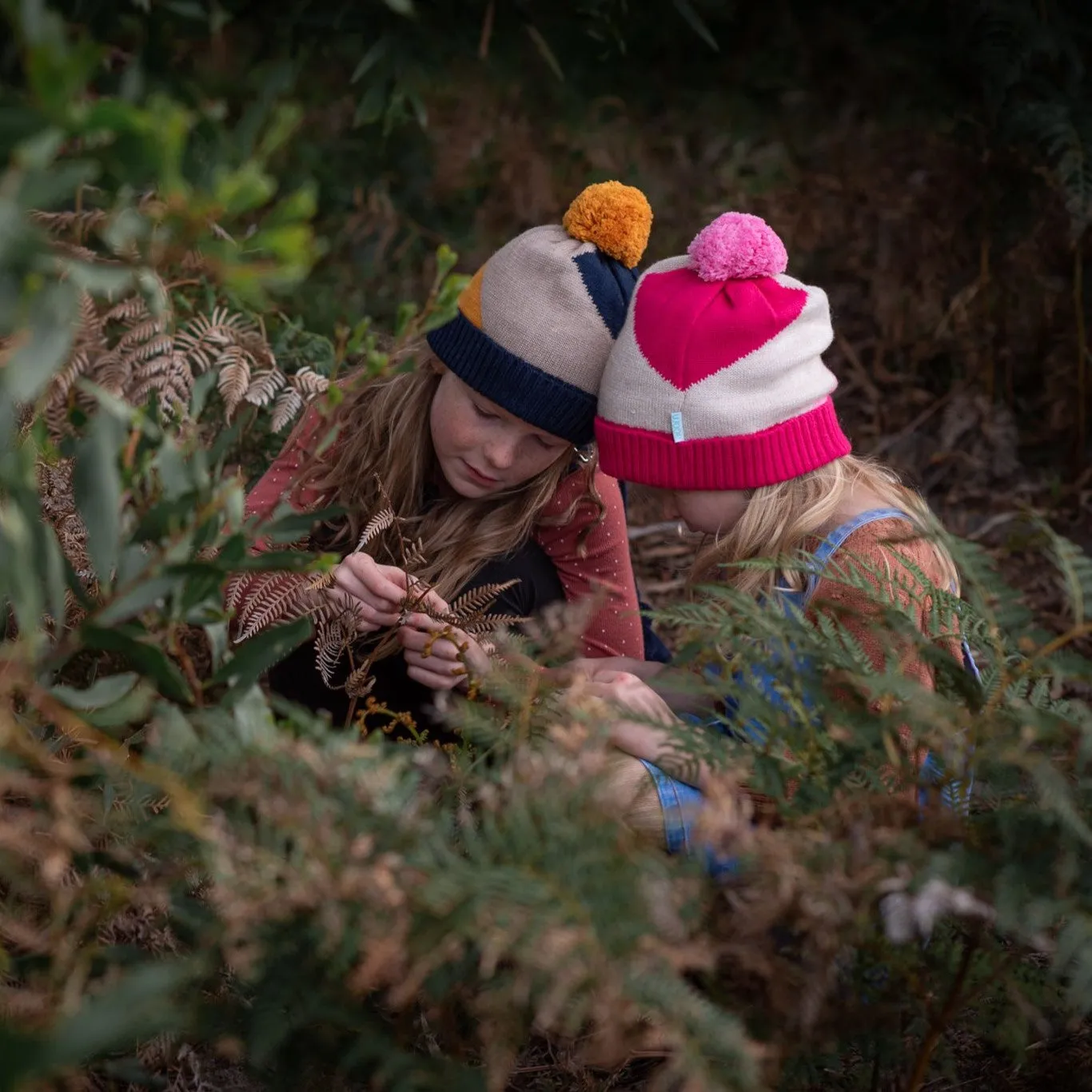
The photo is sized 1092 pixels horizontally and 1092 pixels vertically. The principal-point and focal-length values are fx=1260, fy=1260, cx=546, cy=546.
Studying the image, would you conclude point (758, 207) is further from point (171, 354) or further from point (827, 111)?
point (171, 354)

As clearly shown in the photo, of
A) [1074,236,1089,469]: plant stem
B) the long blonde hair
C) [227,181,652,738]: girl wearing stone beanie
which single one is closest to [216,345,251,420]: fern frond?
[227,181,652,738]: girl wearing stone beanie

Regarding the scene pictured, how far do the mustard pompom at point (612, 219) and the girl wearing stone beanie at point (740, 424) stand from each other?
0.60 ft

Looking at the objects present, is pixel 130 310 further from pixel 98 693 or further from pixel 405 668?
pixel 98 693

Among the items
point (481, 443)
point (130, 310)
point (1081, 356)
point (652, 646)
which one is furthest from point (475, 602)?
point (1081, 356)

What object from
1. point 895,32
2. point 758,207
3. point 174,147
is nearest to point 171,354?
point 174,147

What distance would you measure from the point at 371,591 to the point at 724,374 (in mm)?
699

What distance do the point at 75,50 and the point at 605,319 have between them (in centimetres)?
148

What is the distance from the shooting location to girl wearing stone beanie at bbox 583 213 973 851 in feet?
6.94

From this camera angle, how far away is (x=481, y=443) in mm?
2488

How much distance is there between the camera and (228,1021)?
1.29 metres

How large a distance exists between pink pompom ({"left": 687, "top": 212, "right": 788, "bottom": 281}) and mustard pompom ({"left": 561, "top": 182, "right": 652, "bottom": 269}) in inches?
10.1

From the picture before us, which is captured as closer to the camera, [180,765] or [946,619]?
[180,765]

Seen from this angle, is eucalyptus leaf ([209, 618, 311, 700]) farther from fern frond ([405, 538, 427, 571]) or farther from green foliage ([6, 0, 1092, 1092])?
fern frond ([405, 538, 427, 571])

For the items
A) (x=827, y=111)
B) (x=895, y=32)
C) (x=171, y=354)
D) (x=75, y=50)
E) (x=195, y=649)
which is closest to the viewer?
(x=75, y=50)
